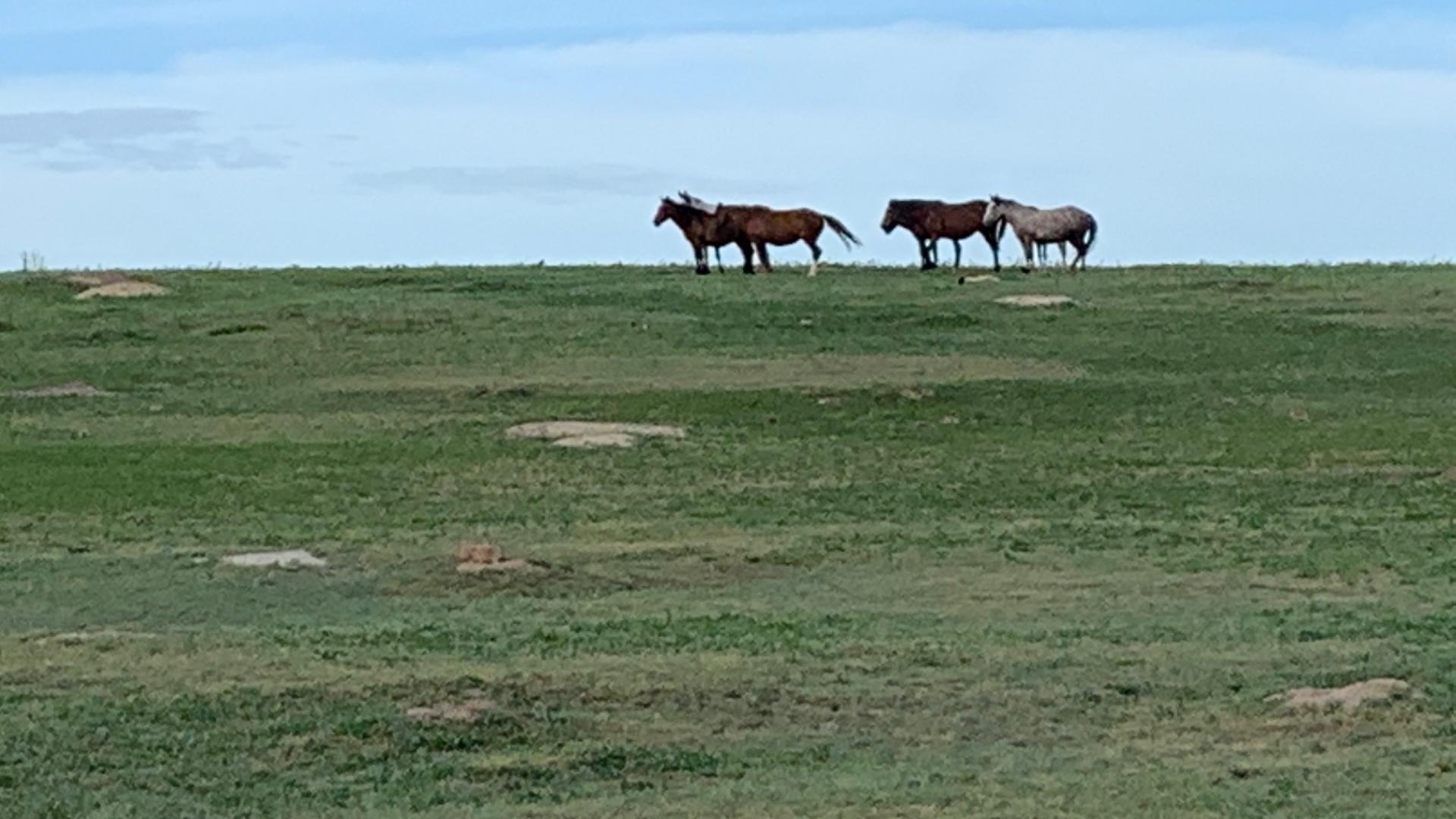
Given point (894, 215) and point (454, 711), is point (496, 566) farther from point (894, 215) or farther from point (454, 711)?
point (894, 215)

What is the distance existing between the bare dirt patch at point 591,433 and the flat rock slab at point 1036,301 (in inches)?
372

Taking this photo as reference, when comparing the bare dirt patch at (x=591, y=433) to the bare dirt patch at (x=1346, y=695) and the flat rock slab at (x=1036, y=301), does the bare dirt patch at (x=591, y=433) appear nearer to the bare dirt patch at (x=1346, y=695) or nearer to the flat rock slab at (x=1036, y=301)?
the flat rock slab at (x=1036, y=301)

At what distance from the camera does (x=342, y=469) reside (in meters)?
17.8

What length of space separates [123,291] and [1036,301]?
1077 cm

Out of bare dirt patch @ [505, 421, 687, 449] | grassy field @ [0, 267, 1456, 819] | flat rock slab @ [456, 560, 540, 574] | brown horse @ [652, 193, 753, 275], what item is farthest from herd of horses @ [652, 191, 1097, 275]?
flat rock slab @ [456, 560, 540, 574]

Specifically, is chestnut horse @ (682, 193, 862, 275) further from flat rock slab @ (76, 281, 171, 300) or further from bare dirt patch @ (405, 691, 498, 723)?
bare dirt patch @ (405, 691, 498, 723)

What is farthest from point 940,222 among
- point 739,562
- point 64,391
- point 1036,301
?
point 739,562

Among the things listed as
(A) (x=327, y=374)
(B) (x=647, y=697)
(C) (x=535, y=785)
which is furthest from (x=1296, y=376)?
(C) (x=535, y=785)

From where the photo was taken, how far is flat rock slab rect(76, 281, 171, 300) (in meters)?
31.0

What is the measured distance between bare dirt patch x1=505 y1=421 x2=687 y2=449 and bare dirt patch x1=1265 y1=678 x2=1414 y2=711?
10.1 metres

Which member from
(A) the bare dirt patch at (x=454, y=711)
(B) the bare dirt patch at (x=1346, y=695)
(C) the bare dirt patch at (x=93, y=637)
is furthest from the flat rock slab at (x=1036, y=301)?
(A) the bare dirt patch at (x=454, y=711)

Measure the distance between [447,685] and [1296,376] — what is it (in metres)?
15.3

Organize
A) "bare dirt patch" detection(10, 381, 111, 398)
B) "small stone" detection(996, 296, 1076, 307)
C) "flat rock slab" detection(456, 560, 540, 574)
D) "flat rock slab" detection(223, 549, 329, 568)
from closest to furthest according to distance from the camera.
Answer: "flat rock slab" detection(456, 560, 540, 574)
"flat rock slab" detection(223, 549, 329, 568)
"bare dirt patch" detection(10, 381, 111, 398)
"small stone" detection(996, 296, 1076, 307)

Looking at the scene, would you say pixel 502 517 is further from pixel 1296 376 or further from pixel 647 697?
pixel 1296 376
